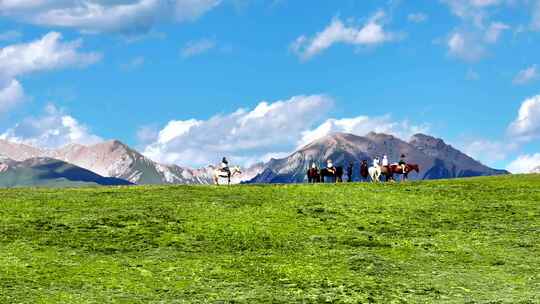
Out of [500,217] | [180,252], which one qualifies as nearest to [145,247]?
[180,252]

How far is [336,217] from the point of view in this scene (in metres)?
57.0

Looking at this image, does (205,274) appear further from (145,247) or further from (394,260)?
(394,260)

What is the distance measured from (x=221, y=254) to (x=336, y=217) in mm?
13535

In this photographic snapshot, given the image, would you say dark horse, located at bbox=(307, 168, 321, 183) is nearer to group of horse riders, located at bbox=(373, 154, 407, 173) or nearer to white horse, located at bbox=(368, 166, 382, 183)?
group of horse riders, located at bbox=(373, 154, 407, 173)

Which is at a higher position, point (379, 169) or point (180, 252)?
point (379, 169)

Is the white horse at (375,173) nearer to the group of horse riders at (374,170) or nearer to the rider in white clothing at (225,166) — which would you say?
the group of horse riders at (374,170)

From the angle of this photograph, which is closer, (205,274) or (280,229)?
(205,274)

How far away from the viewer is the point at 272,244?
4884cm

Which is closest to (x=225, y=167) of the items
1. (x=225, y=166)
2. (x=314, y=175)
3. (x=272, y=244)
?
(x=225, y=166)

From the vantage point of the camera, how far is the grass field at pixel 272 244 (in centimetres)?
3722

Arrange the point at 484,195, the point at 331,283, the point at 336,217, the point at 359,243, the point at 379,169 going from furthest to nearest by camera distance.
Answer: the point at 379,169 → the point at 484,195 → the point at 336,217 → the point at 359,243 → the point at 331,283

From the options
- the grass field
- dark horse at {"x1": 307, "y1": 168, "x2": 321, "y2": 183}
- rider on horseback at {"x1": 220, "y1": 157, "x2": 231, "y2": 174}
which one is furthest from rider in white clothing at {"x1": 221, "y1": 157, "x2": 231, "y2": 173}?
dark horse at {"x1": 307, "y1": 168, "x2": 321, "y2": 183}

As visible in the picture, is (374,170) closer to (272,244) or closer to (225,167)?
(225,167)

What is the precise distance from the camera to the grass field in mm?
37219
